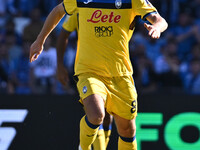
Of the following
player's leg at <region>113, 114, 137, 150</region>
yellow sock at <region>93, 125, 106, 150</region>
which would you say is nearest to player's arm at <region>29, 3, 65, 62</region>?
player's leg at <region>113, 114, 137, 150</region>

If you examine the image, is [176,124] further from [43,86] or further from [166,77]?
[43,86]

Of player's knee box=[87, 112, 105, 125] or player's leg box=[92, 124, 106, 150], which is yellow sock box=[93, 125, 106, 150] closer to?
player's leg box=[92, 124, 106, 150]

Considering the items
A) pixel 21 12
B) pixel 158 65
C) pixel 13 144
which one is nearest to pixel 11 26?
pixel 21 12

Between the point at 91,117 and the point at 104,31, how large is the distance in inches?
39.9

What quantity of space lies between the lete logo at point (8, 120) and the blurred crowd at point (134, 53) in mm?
979

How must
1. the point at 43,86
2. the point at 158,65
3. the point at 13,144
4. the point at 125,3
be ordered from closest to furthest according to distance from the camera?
the point at 125,3, the point at 13,144, the point at 43,86, the point at 158,65

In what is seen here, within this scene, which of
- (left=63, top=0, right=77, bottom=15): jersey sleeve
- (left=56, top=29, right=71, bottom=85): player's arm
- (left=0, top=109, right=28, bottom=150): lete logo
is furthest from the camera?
(left=0, top=109, right=28, bottom=150): lete logo

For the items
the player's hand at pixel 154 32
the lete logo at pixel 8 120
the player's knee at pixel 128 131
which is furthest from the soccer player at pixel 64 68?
the player's hand at pixel 154 32

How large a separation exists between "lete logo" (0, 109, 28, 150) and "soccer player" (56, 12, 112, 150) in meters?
1.03

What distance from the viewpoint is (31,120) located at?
22.5 feet

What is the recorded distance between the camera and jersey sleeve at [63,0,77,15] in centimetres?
539

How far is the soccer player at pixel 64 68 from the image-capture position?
595cm

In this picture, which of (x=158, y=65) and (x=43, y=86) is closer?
(x=43, y=86)

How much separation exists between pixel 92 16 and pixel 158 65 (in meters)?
4.41
